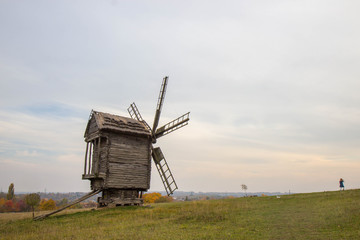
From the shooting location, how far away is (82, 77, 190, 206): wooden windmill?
23516 mm

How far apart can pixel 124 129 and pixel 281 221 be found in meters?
14.7

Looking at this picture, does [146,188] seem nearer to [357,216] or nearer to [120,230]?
[120,230]

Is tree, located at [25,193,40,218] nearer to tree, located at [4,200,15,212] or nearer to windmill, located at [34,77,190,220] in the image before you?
windmill, located at [34,77,190,220]

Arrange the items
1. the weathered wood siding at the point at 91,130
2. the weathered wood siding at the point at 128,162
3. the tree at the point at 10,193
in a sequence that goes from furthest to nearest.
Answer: the tree at the point at 10,193 < the weathered wood siding at the point at 91,130 < the weathered wood siding at the point at 128,162

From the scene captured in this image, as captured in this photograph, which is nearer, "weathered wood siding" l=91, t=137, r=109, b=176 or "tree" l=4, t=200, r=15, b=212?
"weathered wood siding" l=91, t=137, r=109, b=176

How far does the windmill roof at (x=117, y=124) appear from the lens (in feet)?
77.6

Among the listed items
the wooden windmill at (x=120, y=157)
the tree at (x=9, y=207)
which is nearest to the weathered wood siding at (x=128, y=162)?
the wooden windmill at (x=120, y=157)

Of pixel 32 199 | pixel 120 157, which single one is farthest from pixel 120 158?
pixel 32 199

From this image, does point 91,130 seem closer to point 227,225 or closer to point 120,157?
point 120,157

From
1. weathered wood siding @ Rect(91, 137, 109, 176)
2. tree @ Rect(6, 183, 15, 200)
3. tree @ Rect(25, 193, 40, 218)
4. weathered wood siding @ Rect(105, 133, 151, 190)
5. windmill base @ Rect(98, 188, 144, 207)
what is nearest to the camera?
tree @ Rect(25, 193, 40, 218)

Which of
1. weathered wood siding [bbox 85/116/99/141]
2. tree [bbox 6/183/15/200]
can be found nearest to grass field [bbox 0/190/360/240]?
weathered wood siding [bbox 85/116/99/141]

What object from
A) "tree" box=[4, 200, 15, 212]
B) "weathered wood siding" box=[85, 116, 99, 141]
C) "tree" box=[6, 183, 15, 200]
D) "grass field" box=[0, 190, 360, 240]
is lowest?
"tree" box=[4, 200, 15, 212]

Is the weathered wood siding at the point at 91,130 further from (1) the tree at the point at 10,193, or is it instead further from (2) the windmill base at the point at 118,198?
(1) the tree at the point at 10,193

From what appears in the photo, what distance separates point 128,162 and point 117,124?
137 inches
